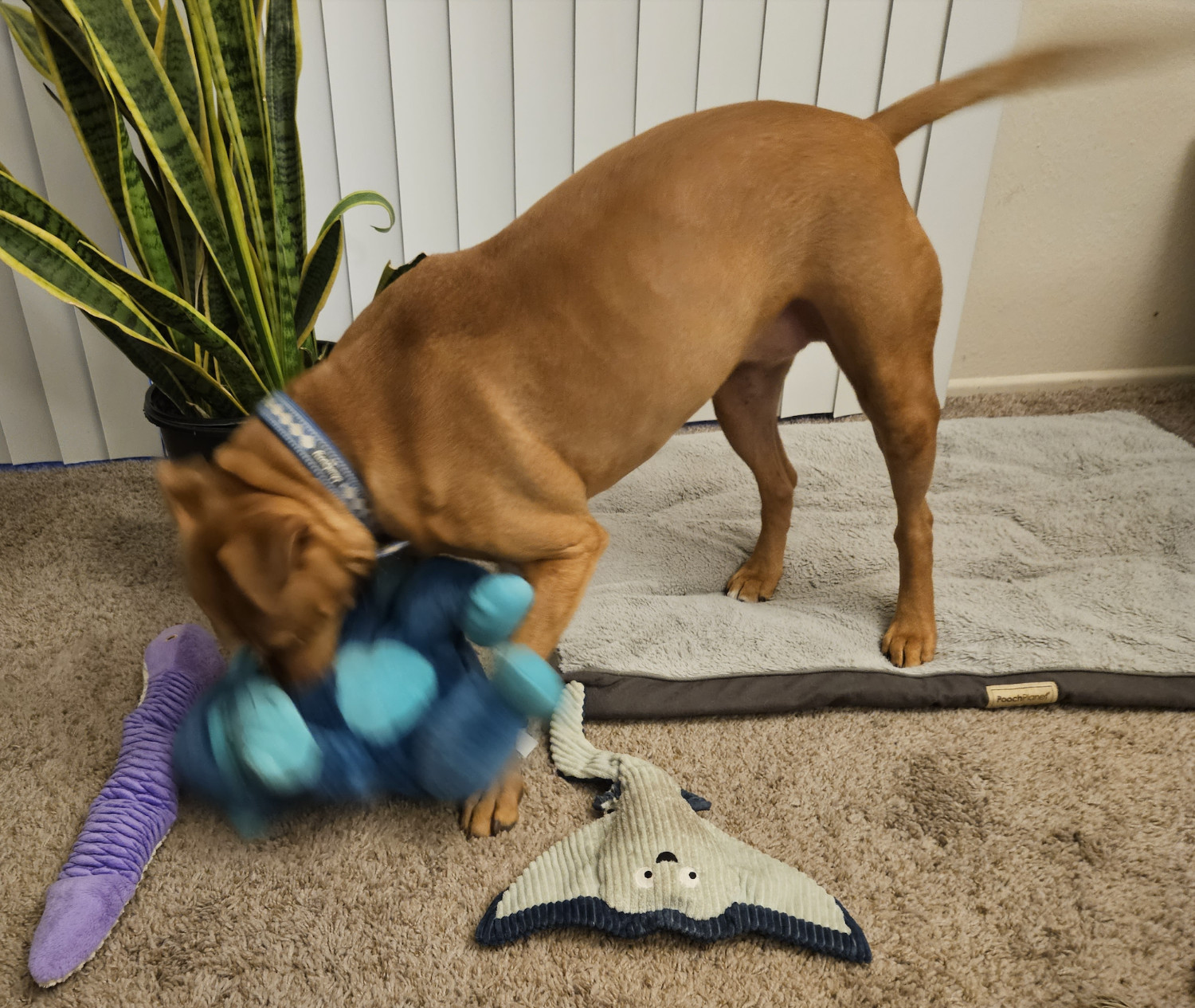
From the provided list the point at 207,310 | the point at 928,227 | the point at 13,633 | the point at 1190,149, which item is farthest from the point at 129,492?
the point at 1190,149

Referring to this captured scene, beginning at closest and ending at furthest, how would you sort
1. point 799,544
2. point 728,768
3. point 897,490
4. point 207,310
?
1. point 728,768
2. point 897,490
3. point 207,310
4. point 799,544

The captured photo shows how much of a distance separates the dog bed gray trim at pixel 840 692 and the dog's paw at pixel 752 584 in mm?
315

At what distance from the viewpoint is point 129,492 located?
7.40 feet

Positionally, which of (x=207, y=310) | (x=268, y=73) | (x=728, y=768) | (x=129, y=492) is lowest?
(x=129, y=492)


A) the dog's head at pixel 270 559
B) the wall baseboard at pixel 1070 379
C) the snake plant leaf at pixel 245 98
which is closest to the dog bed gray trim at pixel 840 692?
the dog's head at pixel 270 559

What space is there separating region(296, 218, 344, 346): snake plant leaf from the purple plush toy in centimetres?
Answer: 71

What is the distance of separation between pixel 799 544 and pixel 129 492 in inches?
67.4

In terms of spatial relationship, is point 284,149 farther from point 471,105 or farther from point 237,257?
point 471,105

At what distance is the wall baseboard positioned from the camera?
2934 millimetres

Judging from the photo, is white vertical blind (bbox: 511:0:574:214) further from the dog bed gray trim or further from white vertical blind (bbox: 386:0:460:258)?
the dog bed gray trim

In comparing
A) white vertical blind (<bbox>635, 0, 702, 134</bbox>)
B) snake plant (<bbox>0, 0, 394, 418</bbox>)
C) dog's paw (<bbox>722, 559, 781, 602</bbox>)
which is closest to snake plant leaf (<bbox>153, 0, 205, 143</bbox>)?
snake plant (<bbox>0, 0, 394, 418</bbox>)

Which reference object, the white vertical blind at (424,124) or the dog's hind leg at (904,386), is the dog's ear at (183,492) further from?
the white vertical blind at (424,124)

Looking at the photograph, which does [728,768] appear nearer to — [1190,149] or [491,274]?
[491,274]

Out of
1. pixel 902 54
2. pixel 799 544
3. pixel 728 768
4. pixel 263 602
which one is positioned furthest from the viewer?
pixel 902 54
